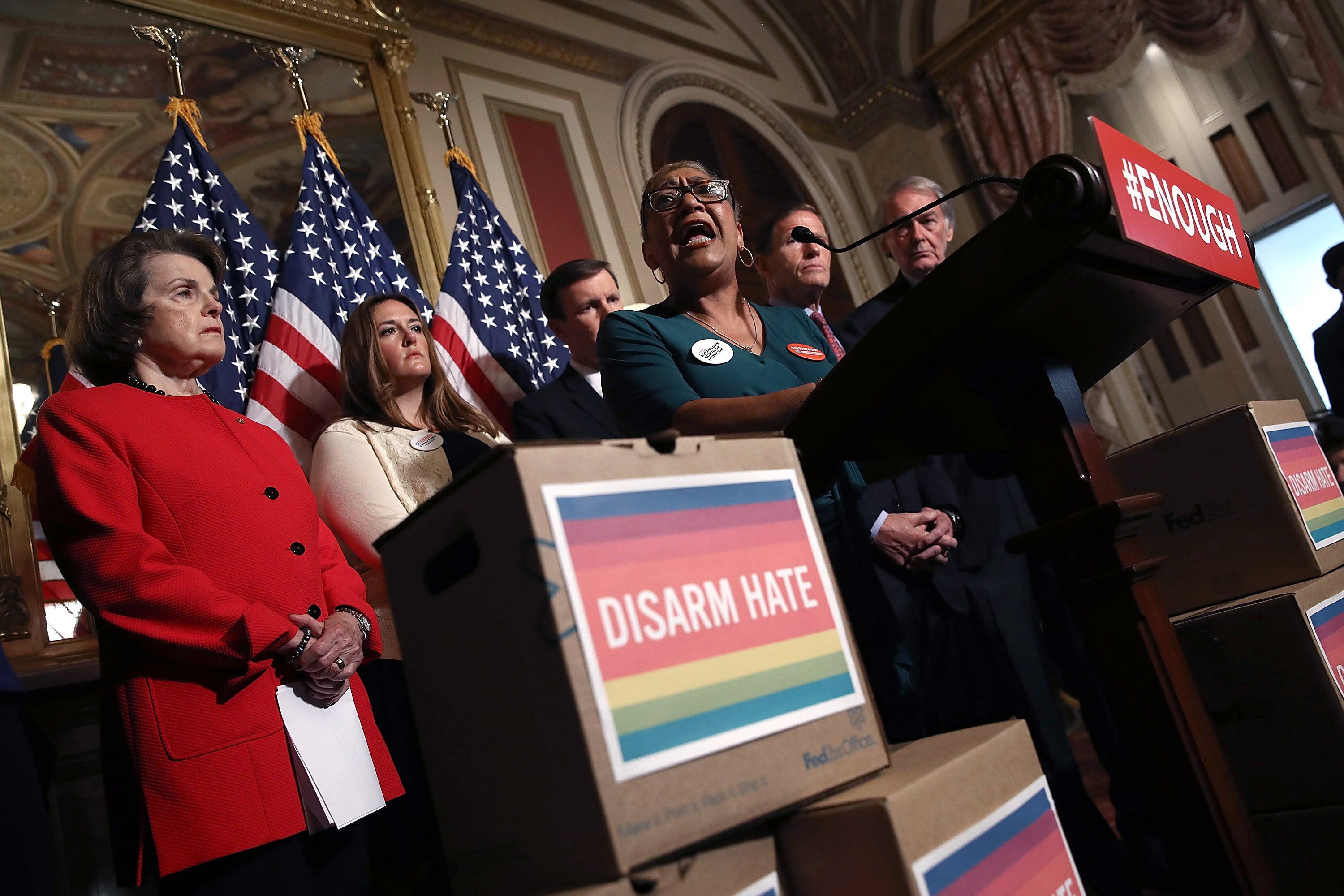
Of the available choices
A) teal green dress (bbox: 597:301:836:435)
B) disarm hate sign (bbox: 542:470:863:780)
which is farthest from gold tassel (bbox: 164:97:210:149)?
disarm hate sign (bbox: 542:470:863:780)

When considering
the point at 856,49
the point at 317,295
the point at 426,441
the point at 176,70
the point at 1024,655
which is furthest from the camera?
the point at 856,49

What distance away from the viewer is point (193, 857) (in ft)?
3.30

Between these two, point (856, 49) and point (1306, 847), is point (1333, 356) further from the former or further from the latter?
point (856, 49)

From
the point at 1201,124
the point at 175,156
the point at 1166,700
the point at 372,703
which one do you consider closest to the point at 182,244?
the point at 372,703

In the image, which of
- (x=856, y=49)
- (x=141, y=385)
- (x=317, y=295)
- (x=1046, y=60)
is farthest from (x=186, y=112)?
(x=1046, y=60)

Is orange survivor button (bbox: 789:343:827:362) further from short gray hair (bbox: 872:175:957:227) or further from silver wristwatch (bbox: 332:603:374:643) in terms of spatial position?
short gray hair (bbox: 872:175:957:227)

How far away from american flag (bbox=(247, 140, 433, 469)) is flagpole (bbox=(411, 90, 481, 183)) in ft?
1.60

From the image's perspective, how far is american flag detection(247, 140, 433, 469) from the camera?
7.37 ft

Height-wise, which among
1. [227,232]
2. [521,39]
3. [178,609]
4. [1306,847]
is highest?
[521,39]

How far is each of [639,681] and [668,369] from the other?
630 millimetres

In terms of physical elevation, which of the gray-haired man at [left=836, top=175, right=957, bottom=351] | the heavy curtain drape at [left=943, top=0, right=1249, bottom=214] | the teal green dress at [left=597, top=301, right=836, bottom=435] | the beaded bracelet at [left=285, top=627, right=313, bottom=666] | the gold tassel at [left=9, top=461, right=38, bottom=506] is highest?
the heavy curtain drape at [left=943, top=0, right=1249, bottom=214]

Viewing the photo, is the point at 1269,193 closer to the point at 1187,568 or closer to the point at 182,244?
the point at 1187,568

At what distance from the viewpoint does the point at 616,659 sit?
1.86 ft

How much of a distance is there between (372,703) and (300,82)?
2122 mm
